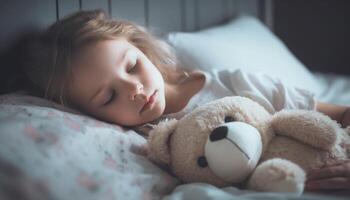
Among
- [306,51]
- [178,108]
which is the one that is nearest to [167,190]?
[178,108]

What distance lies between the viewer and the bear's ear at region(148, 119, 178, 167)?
752 millimetres

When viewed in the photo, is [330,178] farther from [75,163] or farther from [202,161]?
[75,163]

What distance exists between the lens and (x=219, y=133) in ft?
2.22

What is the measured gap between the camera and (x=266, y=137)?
0.74m

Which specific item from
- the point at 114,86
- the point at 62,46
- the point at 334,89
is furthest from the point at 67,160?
the point at 334,89

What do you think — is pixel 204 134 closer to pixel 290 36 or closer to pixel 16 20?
pixel 16 20

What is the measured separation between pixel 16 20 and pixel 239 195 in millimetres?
618

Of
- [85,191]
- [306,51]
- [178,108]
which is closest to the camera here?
[85,191]

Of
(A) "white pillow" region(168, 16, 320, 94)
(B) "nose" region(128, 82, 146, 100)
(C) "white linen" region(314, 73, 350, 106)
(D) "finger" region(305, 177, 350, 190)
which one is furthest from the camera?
(C) "white linen" region(314, 73, 350, 106)

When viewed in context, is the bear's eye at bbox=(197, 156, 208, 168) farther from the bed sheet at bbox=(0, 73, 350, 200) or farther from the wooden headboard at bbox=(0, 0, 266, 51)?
the wooden headboard at bbox=(0, 0, 266, 51)

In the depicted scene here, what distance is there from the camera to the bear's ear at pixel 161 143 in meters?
0.75

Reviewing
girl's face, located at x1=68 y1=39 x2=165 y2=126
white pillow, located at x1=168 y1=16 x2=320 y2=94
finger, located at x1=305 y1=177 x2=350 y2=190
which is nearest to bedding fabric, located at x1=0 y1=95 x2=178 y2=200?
girl's face, located at x1=68 y1=39 x2=165 y2=126

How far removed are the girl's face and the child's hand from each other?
37 centimetres

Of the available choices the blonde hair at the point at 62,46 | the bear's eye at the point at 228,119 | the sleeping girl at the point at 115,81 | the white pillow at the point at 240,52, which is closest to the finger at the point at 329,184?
the bear's eye at the point at 228,119
